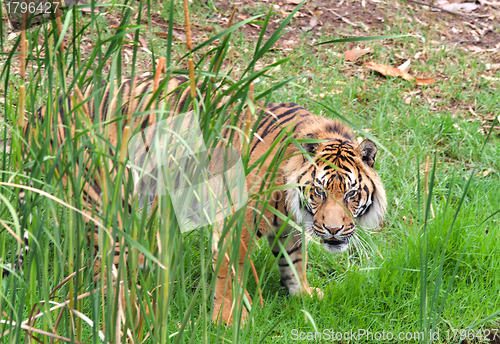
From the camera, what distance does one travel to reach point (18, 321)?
4.41 feet

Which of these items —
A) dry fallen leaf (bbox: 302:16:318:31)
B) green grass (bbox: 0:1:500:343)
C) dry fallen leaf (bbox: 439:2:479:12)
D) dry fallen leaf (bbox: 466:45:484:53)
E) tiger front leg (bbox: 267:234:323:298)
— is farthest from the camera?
dry fallen leaf (bbox: 439:2:479:12)

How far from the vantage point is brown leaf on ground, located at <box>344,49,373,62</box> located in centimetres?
505

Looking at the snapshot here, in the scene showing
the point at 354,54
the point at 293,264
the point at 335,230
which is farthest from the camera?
the point at 354,54

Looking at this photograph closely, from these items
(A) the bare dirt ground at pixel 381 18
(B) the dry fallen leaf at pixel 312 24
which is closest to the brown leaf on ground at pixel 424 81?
(A) the bare dirt ground at pixel 381 18

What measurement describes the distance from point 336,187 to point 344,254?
2.38ft

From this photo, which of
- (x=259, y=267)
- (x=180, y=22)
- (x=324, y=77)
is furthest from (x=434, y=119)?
(x=180, y=22)

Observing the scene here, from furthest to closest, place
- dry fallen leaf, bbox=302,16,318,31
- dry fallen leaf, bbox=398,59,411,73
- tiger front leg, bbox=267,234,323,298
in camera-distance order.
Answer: dry fallen leaf, bbox=302,16,318,31, dry fallen leaf, bbox=398,59,411,73, tiger front leg, bbox=267,234,323,298

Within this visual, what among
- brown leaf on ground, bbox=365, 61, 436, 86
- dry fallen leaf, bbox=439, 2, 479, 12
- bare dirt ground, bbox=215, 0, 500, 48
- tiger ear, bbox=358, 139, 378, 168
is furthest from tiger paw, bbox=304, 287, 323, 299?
dry fallen leaf, bbox=439, 2, 479, 12

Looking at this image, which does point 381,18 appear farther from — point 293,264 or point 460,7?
point 293,264

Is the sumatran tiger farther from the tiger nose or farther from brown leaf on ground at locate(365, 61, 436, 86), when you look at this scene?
brown leaf on ground at locate(365, 61, 436, 86)

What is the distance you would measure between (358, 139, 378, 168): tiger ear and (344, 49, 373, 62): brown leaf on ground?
2.58 m

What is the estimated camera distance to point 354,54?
5094mm

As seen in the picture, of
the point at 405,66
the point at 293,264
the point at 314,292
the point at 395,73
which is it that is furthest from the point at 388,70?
Result: the point at 314,292

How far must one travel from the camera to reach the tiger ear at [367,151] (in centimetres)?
262
